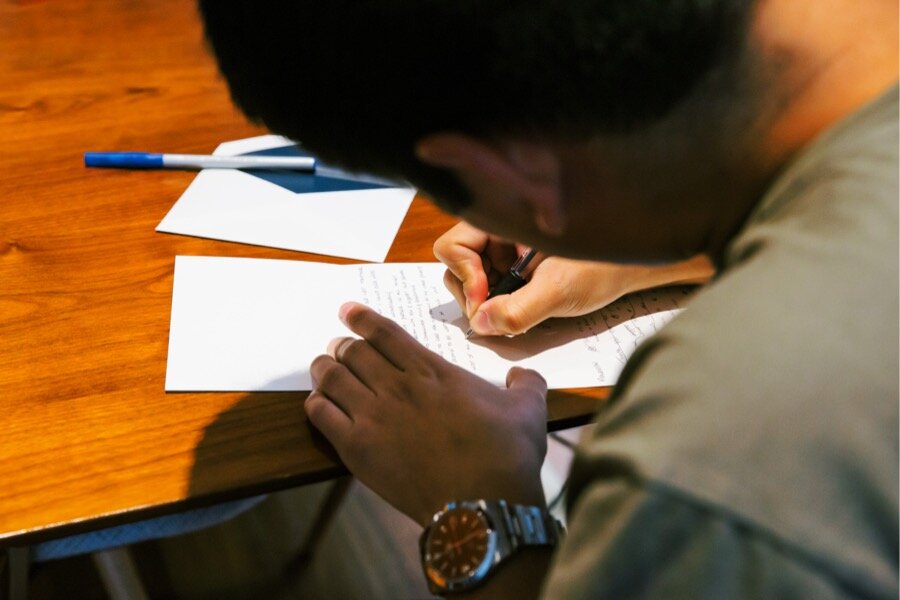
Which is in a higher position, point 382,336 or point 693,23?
point 693,23

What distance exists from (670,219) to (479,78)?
0.16 m

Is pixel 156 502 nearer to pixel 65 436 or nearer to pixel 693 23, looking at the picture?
pixel 65 436

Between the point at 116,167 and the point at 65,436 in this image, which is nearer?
the point at 65,436

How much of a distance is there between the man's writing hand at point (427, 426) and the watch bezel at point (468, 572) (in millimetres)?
14

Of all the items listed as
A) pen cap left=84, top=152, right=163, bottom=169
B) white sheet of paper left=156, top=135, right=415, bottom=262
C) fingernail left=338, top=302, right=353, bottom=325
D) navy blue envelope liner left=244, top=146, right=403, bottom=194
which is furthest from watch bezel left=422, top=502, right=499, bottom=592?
pen cap left=84, top=152, right=163, bottom=169

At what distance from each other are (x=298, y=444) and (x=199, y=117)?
62cm

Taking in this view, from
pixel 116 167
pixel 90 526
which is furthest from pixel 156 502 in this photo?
pixel 116 167

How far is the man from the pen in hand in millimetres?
186

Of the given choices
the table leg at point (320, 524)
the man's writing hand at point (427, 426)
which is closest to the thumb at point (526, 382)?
the man's writing hand at point (427, 426)

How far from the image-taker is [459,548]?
60cm

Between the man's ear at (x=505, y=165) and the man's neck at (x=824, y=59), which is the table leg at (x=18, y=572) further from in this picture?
the man's neck at (x=824, y=59)

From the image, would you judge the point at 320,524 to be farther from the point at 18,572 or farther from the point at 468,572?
the point at 468,572

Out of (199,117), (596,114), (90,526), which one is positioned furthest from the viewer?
(199,117)

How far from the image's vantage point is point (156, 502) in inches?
23.3
